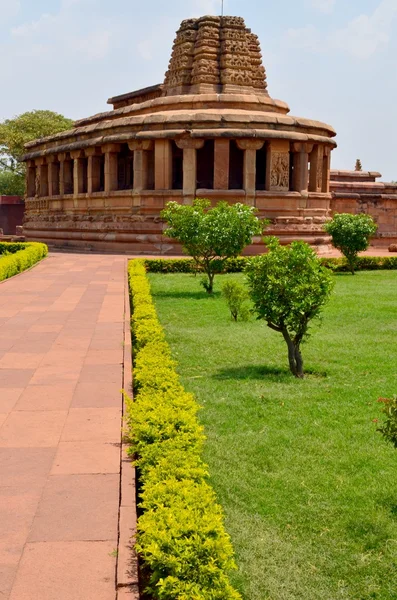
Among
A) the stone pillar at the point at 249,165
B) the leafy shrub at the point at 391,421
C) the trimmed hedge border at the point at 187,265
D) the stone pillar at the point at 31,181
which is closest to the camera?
the leafy shrub at the point at 391,421

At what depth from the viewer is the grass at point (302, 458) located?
3.51m

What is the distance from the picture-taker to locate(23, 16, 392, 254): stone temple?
22344mm

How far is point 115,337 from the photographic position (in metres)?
8.55

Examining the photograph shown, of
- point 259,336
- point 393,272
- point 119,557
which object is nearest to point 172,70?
point 393,272

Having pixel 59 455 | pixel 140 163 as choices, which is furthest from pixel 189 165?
pixel 59 455

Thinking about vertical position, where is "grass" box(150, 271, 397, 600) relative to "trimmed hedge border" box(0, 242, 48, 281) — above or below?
below

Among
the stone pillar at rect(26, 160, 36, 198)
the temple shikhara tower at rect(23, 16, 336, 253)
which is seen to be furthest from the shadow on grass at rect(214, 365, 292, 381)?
the stone pillar at rect(26, 160, 36, 198)

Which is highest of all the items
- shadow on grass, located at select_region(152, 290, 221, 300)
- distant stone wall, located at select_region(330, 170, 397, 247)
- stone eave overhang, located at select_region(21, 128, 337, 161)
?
stone eave overhang, located at select_region(21, 128, 337, 161)

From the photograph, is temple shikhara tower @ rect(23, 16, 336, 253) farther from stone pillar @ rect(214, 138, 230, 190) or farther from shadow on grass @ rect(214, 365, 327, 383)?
shadow on grass @ rect(214, 365, 327, 383)

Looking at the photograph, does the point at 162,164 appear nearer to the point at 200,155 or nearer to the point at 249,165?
the point at 200,155

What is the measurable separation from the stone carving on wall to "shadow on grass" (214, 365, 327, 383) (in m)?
15.7

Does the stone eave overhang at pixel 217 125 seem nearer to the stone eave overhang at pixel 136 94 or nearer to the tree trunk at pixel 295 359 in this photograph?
the stone eave overhang at pixel 136 94

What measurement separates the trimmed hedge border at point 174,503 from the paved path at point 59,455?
249 mm

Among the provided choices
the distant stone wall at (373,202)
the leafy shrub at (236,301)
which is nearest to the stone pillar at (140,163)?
the distant stone wall at (373,202)
